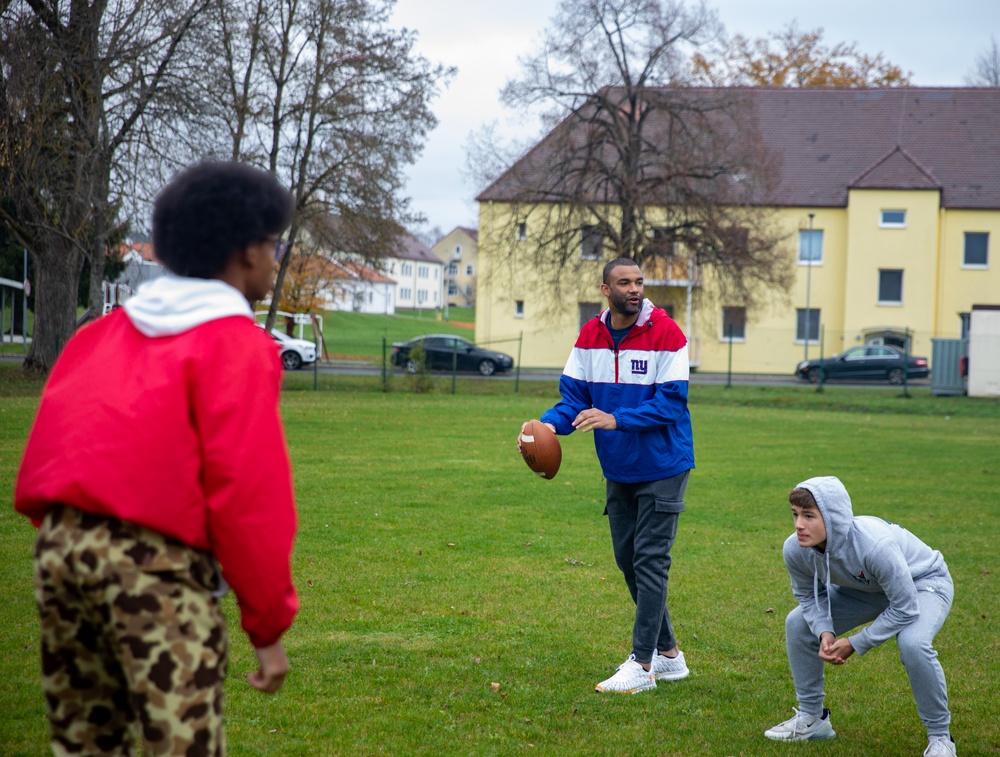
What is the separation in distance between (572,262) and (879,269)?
18910mm

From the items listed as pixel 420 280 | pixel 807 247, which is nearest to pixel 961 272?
pixel 807 247

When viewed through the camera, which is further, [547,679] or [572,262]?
[572,262]

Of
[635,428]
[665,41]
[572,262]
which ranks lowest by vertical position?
[635,428]

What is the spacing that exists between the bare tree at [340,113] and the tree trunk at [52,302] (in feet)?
18.7

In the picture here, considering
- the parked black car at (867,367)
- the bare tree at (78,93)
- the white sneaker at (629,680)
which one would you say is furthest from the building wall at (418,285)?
the white sneaker at (629,680)

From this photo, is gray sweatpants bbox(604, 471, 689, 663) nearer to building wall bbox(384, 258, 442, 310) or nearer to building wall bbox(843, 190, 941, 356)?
building wall bbox(843, 190, 941, 356)

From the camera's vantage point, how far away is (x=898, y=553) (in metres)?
4.57

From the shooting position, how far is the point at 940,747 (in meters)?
4.60

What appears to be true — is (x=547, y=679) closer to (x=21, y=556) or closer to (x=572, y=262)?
(x=21, y=556)

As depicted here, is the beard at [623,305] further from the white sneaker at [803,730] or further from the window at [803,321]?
the window at [803,321]

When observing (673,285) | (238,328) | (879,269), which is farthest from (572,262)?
(238,328)

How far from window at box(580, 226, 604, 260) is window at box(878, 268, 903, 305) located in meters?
16.9

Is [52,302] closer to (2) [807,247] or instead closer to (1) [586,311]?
(1) [586,311]

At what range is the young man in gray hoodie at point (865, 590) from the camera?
4555 mm
